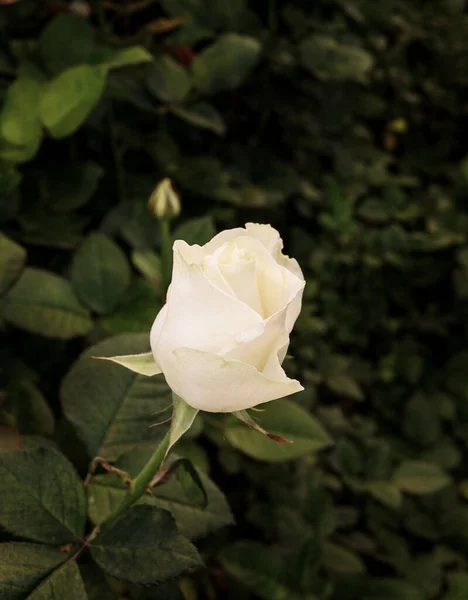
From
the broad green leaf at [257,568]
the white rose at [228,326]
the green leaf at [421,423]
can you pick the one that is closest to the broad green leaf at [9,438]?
the white rose at [228,326]

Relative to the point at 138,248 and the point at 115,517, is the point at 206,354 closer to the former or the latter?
the point at 115,517

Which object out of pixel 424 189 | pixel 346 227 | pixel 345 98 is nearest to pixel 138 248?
pixel 346 227

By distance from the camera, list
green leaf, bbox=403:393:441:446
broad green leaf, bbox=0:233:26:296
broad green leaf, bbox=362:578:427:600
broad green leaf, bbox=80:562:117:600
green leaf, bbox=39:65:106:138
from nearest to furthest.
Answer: broad green leaf, bbox=80:562:117:600
broad green leaf, bbox=0:233:26:296
green leaf, bbox=39:65:106:138
broad green leaf, bbox=362:578:427:600
green leaf, bbox=403:393:441:446

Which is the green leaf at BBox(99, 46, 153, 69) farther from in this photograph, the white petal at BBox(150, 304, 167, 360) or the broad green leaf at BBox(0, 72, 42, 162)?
the white petal at BBox(150, 304, 167, 360)

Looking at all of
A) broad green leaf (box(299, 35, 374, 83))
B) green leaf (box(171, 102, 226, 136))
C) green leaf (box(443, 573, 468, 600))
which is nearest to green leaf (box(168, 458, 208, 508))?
green leaf (box(171, 102, 226, 136))

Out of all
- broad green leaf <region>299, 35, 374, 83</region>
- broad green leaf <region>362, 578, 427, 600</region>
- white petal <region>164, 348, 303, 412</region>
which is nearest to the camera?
white petal <region>164, 348, 303, 412</region>

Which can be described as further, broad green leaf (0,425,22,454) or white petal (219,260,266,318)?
broad green leaf (0,425,22,454)
